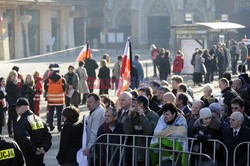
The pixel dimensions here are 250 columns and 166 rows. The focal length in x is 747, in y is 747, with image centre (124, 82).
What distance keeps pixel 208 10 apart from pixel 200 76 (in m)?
34.7

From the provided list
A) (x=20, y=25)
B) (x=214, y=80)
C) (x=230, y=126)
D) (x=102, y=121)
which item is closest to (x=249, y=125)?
(x=230, y=126)

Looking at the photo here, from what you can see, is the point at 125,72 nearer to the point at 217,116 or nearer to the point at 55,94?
the point at 55,94

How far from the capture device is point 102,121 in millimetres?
12242

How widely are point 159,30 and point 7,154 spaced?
57.4 meters

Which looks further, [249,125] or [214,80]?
[214,80]

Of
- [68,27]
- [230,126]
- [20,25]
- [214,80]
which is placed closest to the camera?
[230,126]

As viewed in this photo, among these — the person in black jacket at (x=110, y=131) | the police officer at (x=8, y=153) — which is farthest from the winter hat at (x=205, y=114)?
the police officer at (x=8, y=153)

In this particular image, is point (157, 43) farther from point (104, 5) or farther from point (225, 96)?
point (225, 96)

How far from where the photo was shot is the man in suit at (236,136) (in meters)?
10.7

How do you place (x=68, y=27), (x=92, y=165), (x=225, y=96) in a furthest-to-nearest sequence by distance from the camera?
1. (x=68, y=27)
2. (x=225, y=96)
3. (x=92, y=165)

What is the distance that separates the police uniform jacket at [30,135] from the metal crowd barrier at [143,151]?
0.96 metres

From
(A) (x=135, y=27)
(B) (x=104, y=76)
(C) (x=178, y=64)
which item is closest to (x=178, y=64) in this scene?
(C) (x=178, y=64)

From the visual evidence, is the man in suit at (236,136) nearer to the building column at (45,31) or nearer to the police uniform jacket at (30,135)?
the police uniform jacket at (30,135)

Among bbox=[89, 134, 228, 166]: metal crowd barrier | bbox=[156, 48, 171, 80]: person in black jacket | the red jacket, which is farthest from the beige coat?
bbox=[89, 134, 228, 166]: metal crowd barrier
